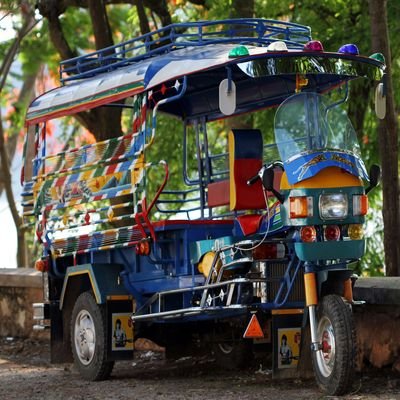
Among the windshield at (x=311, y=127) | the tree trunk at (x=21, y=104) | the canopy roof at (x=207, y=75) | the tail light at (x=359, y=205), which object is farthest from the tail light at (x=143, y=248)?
the tree trunk at (x=21, y=104)

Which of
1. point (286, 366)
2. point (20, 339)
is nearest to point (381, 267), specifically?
point (20, 339)

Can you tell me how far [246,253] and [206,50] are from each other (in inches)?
72.5

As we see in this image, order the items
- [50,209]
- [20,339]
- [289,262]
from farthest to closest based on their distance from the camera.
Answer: [20,339], [50,209], [289,262]

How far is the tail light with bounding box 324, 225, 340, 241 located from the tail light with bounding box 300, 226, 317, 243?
0.09 metres

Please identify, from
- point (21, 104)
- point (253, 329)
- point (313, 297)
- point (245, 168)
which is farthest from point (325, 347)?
point (21, 104)

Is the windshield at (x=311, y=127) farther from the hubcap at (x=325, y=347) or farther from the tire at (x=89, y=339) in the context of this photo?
the tire at (x=89, y=339)

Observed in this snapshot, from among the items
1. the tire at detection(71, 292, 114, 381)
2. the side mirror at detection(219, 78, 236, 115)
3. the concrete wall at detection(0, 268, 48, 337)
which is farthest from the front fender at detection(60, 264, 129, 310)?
the concrete wall at detection(0, 268, 48, 337)

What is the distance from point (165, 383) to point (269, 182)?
234 centimetres

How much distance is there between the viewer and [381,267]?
1705 centimetres

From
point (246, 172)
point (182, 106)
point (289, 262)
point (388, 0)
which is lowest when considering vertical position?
point (289, 262)

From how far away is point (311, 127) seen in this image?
942cm

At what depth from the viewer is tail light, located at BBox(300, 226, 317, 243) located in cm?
891

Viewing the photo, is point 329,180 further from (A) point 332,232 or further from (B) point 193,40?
(B) point 193,40

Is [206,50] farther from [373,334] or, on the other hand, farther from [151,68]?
[373,334]
